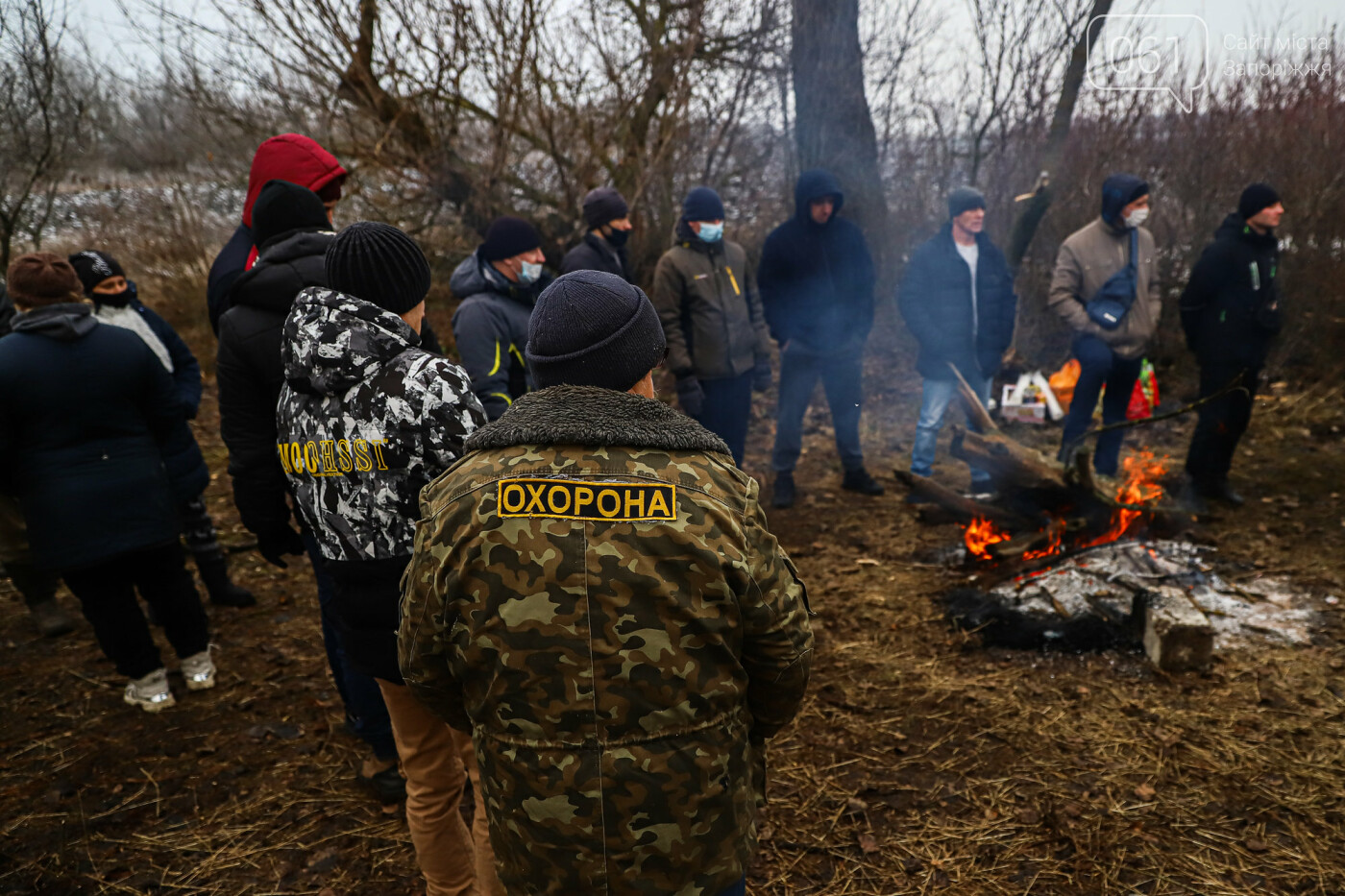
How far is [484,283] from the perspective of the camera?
13.9ft

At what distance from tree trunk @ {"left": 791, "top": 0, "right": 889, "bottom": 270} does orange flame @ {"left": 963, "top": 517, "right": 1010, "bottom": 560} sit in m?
4.48

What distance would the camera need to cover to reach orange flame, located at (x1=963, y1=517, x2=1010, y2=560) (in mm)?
4707

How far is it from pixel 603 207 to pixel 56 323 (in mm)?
2876

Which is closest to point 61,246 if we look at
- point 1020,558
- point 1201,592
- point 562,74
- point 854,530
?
point 562,74

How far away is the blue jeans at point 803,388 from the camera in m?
6.10

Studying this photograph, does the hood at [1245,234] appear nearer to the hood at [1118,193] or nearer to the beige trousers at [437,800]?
the hood at [1118,193]

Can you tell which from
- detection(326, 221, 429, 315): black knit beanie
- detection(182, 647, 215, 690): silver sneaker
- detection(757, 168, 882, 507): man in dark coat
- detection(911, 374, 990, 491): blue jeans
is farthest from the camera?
detection(911, 374, 990, 491): blue jeans

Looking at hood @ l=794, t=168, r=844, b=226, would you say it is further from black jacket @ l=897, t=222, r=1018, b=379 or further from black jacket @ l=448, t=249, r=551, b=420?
black jacket @ l=448, t=249, r=551, b=420

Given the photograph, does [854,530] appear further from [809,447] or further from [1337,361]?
[1337,361]

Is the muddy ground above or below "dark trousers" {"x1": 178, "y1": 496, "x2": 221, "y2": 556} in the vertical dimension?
below

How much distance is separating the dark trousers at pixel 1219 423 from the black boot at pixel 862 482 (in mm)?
2225

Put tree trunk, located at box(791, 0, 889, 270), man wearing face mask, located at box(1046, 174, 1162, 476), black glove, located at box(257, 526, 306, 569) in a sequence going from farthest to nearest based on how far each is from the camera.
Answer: tree trunk, located at box(791, 0, 889, 270) → man wearing face mask, located at box(1046, 174, 1162, 476) → black glove, located at box(257, 526, 306, 569)

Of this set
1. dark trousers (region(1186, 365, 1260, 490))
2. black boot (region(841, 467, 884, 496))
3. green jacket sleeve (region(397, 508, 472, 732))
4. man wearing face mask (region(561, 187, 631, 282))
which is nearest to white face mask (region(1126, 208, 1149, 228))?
dark trousers (region(1186, 365, 1260, 490))

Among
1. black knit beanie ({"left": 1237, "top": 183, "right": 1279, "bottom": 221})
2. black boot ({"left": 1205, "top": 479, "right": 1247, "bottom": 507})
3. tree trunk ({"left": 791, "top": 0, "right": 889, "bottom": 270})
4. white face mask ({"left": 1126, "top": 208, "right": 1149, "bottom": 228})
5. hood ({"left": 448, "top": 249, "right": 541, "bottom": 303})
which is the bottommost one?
black boot ({"left": 1205, "top": 479, "right": 1247, "bottom": 507})
